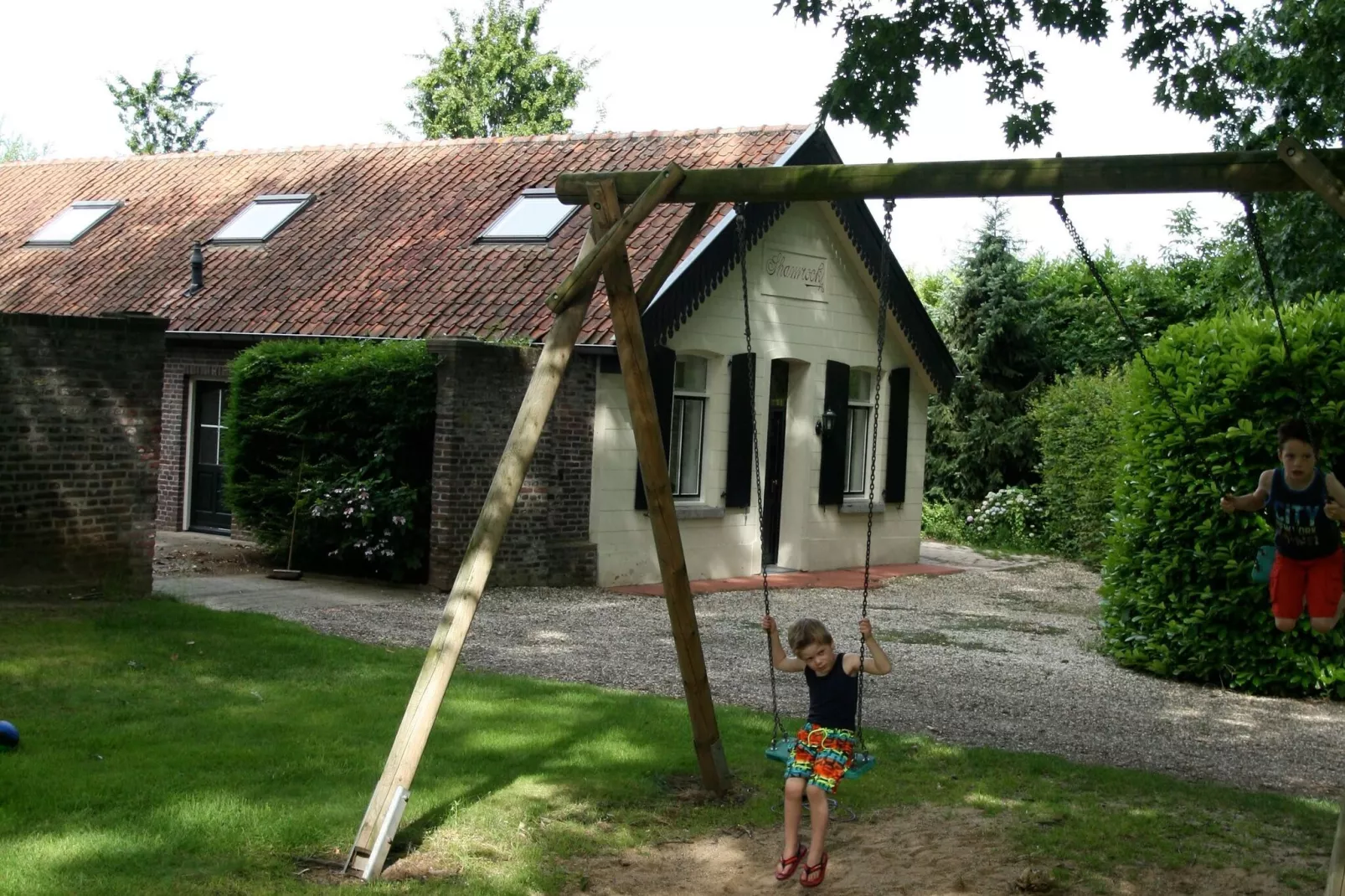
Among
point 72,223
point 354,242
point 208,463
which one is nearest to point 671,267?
point 354,242

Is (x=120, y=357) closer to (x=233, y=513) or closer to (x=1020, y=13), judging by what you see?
(x=233, y=513)

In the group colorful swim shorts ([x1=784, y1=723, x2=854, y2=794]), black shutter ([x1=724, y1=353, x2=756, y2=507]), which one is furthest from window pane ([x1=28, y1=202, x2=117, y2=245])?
colorful swim shorts ([x1=784, y1=723, x2=854, y2=794])

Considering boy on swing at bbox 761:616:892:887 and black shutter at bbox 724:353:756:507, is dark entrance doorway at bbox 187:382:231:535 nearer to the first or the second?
black shutter at bbox 724:353:756:507

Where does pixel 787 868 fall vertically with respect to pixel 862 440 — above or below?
below

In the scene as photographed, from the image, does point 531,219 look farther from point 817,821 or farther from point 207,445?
point 817,821

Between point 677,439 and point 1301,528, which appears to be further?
point 677,439

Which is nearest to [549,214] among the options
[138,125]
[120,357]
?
[120,357]

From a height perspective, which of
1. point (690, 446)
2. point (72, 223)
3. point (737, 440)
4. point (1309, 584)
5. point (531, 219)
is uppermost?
point (72, 223)

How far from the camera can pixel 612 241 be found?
686 centimetres

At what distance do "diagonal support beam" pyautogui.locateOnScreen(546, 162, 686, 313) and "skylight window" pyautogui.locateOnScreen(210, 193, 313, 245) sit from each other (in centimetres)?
1457

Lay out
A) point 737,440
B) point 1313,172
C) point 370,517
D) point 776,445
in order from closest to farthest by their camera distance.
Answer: point 1313,172, point 370,517, point 737,440, point 776,445

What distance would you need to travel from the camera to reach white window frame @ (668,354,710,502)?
17.4m

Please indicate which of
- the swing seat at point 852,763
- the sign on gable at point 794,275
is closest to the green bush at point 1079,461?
the sign on gable at point 794,275

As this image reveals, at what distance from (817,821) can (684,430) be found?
11672 millimetres
